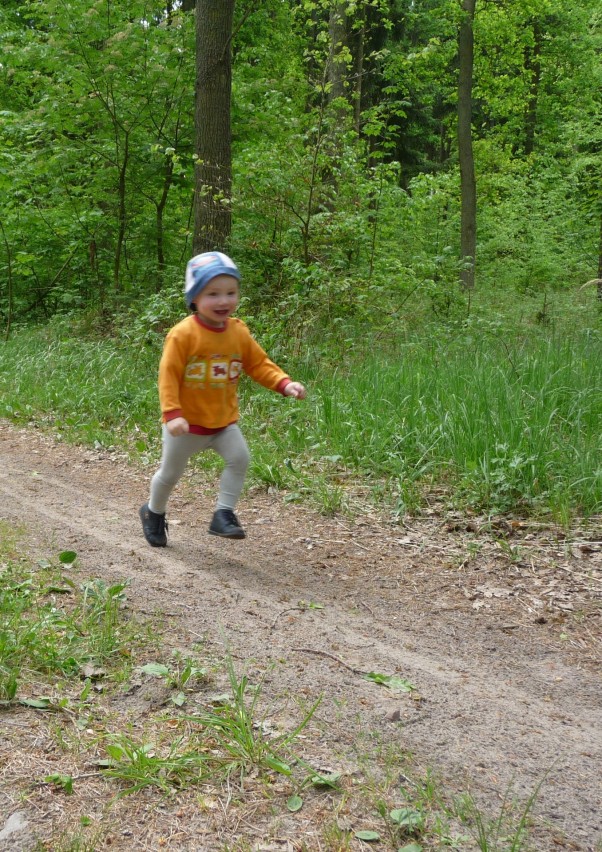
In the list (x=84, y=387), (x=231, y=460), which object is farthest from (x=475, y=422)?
(x=84, y=387)

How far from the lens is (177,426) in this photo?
4125 millimetres

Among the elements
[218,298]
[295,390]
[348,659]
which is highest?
[218,298]

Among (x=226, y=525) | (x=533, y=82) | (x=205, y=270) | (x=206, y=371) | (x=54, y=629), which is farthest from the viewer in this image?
(x=533, y=82)

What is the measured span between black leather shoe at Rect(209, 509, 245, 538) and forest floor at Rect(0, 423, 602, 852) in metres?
0.17

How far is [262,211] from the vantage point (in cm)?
928

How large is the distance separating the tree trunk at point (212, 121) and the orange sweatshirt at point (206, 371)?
532 cm

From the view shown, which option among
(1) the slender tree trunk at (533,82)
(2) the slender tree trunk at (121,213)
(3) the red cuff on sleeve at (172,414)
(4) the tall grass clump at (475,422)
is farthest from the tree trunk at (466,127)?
(3) the red cuff on sleeve at (172,414)

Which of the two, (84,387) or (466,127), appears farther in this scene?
(466,127)

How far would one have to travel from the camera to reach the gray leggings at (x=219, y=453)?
14.8 ft

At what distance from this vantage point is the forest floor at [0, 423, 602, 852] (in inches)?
85.0

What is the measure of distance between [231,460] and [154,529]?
69 cm

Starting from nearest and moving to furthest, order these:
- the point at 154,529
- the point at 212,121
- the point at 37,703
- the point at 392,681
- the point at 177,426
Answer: the point at 37,703, the point at 392,681, the point at 177,426, the point at 154,529, the point at 212,121

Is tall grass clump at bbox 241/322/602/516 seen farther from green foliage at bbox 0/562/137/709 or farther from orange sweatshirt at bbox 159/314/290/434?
green foliage at bbox 0/562/137/709

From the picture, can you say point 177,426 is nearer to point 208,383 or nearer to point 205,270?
point 208,383
